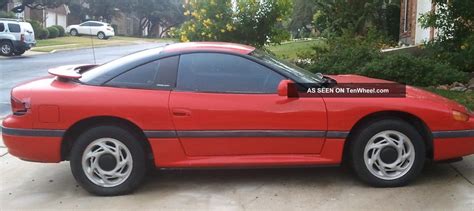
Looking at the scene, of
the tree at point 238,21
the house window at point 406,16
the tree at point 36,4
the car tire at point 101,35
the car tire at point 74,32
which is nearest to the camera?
the tree at point 238,21

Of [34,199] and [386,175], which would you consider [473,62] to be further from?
[34,199]

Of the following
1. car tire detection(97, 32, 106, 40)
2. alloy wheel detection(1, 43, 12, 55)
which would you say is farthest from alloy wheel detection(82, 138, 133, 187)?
car tire detection(97, 32, 106, 40)

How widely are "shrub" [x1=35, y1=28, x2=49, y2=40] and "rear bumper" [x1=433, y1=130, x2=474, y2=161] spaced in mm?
38358

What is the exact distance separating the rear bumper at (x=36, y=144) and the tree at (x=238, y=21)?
22.3 ft

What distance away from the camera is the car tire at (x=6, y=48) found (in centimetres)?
2491

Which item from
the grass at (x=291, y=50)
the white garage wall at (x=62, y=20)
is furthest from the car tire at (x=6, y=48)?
the white garage wall at (x=62, y=20)

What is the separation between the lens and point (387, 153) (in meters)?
4.79

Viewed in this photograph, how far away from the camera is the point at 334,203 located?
14.9ft

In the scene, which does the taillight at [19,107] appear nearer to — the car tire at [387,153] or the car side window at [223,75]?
the car side window at [223,75]

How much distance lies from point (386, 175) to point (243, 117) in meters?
1.40

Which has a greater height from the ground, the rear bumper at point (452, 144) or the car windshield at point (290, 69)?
the car windshield at point (290, 69)

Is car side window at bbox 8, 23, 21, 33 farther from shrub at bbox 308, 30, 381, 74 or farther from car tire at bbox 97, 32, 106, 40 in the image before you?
car tire at bbox 97, 32, 106, 40

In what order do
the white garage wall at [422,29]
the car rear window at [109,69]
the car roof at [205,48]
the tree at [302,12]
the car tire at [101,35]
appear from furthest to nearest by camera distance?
the car tire at [101,35] → the tree at [302,12] → the white garage wall at [422,29] → the car roof at [205,48] → the car rear window at [109,69]

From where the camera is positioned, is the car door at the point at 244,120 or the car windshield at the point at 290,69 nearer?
the car door at the point at 244,120
